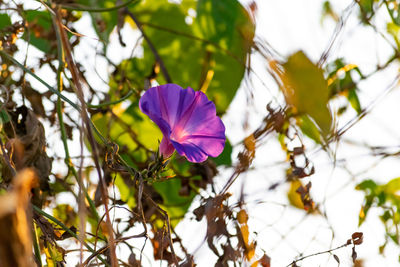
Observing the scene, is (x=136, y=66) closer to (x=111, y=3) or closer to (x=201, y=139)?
(x=111, y=3)

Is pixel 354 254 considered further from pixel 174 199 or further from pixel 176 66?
pixel 176 66

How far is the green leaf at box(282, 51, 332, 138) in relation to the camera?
0.60 meters

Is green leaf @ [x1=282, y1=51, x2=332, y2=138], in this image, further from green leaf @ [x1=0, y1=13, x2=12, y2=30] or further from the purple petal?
green leaf @ [x1=0, y1=13, x2=12, y2=30]

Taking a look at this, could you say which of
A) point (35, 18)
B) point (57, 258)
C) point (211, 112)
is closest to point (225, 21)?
point (35, 18)

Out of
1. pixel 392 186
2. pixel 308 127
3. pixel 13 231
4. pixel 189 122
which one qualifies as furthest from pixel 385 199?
pixel 13 231

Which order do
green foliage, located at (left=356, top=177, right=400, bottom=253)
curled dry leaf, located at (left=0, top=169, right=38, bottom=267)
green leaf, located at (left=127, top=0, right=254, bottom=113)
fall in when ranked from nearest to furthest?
curled dry leaf, located at (left=0, top=169, right=38, bottom=267) → green foliage, located at (left=356, top=177, right=400, bottom=253) → green leaf, located at (left=127, top=0, right=254, bottom=113)

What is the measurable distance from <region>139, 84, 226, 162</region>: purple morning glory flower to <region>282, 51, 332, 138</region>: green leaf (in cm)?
34

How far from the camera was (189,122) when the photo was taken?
101cm

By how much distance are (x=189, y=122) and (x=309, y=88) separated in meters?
0.43

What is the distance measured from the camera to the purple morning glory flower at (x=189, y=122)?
3.16 ft

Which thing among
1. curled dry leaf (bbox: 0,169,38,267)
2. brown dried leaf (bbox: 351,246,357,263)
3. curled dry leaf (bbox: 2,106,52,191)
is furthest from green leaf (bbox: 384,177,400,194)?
curled dry leaf (bbox: 0,169,38,267)

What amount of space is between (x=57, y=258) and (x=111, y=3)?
922 millimetres

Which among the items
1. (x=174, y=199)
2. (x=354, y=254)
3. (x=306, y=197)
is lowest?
(x=354, y=254)

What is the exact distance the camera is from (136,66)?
163 cm
